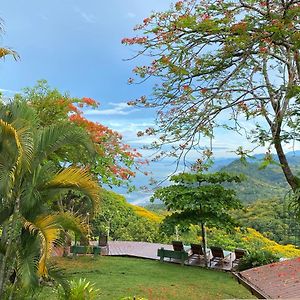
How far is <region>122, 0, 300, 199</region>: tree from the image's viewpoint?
8141mm

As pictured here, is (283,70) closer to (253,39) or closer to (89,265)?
(253,39)

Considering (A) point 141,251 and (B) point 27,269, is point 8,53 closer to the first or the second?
(B) point 27,269

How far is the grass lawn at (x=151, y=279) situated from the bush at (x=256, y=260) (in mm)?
647

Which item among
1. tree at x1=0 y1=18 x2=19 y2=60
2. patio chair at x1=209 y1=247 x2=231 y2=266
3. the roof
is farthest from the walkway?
tree at x1=0 y1=18 x2=19 y2=60

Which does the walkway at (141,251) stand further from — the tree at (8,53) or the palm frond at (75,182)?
the tree at (8,53)

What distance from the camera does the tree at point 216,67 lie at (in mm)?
8141

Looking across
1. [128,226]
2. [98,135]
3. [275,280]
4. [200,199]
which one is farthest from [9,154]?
[128,226]

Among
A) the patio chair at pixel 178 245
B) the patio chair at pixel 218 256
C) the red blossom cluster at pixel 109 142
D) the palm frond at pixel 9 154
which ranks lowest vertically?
the patio chair at pixel 218 256

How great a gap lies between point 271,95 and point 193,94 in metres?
2.18

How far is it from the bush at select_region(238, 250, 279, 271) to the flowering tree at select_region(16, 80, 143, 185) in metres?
5.12

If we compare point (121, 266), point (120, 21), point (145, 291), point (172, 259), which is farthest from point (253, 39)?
point (172, 259)

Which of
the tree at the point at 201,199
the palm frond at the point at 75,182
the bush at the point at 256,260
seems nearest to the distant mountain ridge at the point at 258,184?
the tree at the point at 201,199

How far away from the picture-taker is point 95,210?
7.26m

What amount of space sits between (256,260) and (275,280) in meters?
5.25
